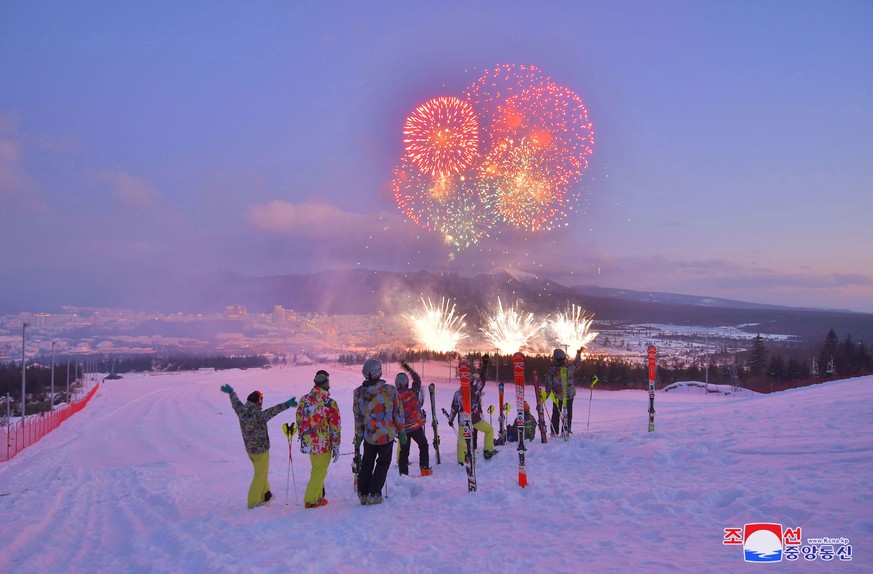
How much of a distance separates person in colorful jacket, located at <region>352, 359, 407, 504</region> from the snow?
0.37 meters

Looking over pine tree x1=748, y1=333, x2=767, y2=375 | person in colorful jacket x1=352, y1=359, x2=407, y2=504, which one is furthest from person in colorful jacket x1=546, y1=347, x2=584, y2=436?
pine tree x1=748, y1=333, x2=767, y2=375

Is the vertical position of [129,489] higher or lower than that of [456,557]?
lower

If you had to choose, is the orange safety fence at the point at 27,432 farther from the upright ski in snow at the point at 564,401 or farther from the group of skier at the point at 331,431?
the upright ski in snow at the point at 564,401

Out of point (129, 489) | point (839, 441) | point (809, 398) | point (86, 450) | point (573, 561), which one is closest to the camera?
point (573, 561)

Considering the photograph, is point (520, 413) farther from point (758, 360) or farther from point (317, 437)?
point (758, 360)

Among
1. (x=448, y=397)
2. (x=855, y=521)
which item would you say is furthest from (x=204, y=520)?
(x=448, y=397)

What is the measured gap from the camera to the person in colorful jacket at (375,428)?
28.3 feet

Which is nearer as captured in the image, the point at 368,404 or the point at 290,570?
the point at 290,570

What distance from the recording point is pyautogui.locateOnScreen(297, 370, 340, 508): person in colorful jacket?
8.86 m

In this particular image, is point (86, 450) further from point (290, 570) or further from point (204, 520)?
point (290, 570)

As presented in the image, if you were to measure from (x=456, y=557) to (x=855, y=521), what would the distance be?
4083 mm

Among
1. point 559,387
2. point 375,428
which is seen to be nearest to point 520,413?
point 375,428

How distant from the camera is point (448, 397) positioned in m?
43.7

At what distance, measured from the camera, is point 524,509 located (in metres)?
7.52
